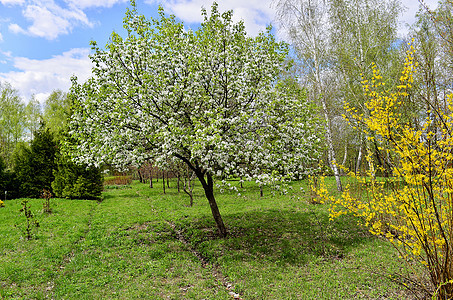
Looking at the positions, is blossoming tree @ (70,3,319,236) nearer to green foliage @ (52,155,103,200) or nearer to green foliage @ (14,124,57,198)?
green foliage @ (52,155,103,200)

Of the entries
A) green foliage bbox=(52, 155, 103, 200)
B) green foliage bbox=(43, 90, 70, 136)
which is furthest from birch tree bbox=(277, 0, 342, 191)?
green foliage bbox=(43, 90, 70, 136)

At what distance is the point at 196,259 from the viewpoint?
8.05 metres

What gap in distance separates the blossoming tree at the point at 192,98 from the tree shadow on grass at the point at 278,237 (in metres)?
2.54

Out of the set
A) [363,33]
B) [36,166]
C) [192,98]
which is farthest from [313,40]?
[36,166]

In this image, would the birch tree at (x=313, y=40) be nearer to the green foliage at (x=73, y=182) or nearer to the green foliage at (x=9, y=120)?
the green foliage at (x=73, y=182)

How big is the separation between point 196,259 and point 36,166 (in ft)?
58.3

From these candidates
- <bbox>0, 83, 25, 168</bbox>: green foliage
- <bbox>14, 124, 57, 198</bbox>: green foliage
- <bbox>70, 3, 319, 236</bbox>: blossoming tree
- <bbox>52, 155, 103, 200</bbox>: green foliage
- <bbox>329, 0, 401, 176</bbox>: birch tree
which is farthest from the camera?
<bbox>0, 83, 25, 168</bbox>: green foliage

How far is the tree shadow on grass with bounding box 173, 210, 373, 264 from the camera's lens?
8133 millimetres

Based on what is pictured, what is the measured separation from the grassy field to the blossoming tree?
2.03 m

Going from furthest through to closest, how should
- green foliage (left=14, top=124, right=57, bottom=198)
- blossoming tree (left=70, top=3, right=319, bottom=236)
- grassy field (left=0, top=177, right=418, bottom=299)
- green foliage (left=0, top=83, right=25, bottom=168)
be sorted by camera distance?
green foliage (left=0, top=83, right=25, bottom=168) → green foliage (left=14, top=124, right=57, bottom=198) → blossoming tree (left=70, top=3, right=319, bottom=236) → grassy field (left=0, top=177, right=418, bottom=299)

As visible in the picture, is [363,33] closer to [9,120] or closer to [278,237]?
[278,237]

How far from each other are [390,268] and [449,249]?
10.0 feet

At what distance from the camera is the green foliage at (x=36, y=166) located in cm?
1903

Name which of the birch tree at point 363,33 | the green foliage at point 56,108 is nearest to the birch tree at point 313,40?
the birch tree at point 363,33
